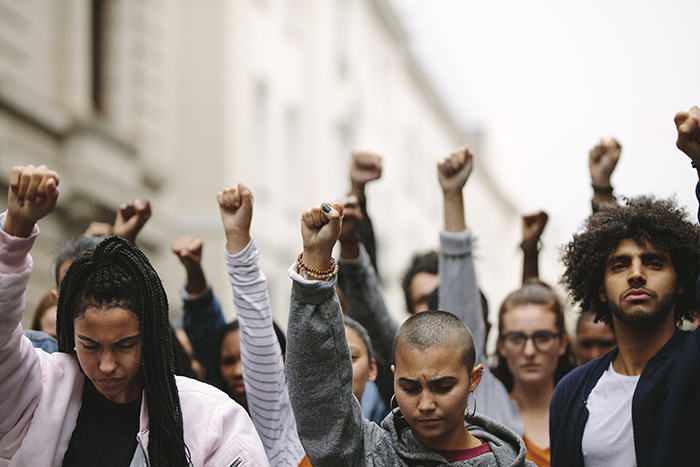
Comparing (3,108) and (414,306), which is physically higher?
(3,108)

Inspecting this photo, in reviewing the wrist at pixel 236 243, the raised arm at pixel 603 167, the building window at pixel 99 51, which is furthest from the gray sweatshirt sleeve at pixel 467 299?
the building window at pixel 99 51

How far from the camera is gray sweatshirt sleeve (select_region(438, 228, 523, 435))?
340 cm

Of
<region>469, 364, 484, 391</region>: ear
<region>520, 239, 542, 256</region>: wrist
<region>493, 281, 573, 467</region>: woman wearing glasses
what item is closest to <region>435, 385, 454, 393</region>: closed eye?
<region>469, 364, 484, 391</region>: ear

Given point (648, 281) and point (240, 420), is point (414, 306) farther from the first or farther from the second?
point (240, 420)

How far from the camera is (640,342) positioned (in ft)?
9.43

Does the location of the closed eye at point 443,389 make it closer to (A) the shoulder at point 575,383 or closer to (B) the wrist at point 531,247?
(A) the shoulder at point 575,383

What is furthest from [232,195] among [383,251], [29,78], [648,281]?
[383,251]

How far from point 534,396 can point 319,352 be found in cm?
180

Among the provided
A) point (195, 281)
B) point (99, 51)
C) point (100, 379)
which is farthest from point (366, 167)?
point (99, 51)

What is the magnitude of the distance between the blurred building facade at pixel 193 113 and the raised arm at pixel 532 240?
0.25 metres

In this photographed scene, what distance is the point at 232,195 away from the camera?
3.05 metres

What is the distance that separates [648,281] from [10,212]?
2.04 meters

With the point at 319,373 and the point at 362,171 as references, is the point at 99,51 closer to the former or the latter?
the point at 362,171

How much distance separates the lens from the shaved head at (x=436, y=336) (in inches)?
98.9
